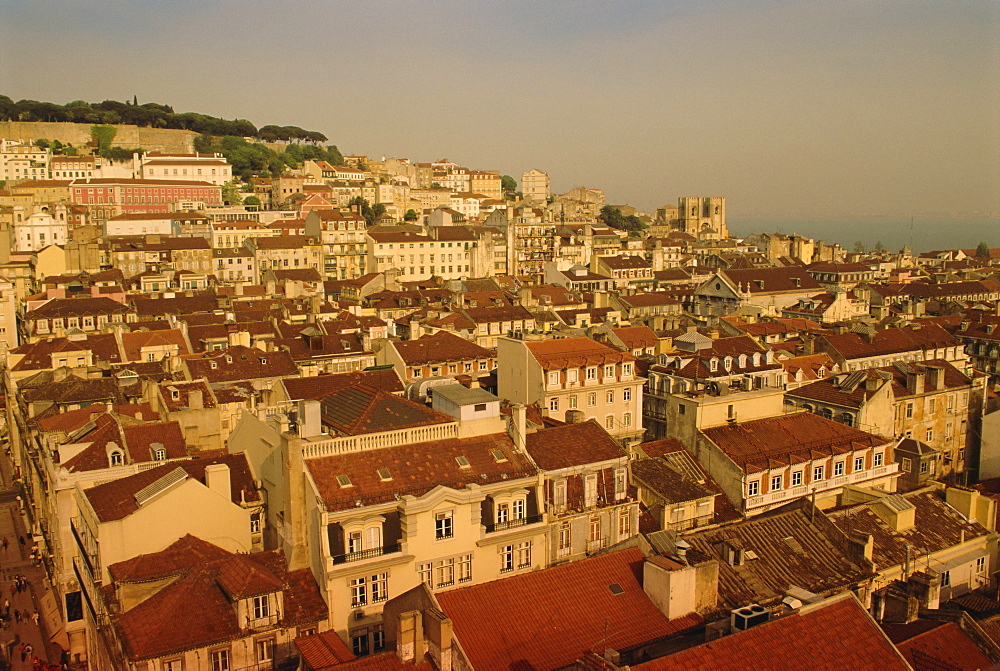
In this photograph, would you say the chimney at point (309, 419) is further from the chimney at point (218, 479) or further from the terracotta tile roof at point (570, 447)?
the terracotta tile roof at point (570, 447)

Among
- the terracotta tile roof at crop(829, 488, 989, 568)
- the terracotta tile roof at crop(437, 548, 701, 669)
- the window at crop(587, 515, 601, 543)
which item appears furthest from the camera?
the window at crop(587, 515, 601, 543)

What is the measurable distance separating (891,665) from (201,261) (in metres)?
85.9

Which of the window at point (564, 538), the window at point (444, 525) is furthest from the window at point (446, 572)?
the window at point (564, 538)

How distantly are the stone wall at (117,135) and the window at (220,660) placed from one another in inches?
6357

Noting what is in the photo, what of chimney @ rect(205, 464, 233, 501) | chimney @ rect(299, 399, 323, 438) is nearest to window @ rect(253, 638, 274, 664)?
chimney @ rect(205, 464, 233, 501)

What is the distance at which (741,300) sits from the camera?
7388 cm

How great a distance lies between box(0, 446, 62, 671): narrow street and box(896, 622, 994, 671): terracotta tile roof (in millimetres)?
25662

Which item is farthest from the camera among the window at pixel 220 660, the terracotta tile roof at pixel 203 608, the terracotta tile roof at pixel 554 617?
the window at pixel 220 660

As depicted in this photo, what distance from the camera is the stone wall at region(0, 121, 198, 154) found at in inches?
6270

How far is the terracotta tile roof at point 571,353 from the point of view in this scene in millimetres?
40219

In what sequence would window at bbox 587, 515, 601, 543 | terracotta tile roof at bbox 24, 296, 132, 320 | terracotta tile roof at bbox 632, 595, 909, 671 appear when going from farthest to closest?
terracotta tile roof at bbox 24, 296, 132, 320
window at bbox 587, 515, 601, 543
terracotta tile roof at bbox 632, 595, 909, 671

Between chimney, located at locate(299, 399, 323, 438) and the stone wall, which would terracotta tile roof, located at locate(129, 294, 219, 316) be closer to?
chimney, located at locate(299, 399, 323, 438)

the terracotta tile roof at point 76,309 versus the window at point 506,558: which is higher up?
the terracotta tile roof at point 76,309

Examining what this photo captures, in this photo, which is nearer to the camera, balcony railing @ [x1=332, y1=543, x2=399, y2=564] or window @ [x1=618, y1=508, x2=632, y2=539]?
balcony railing @ [x1=332, y1=543, x2=399, y2=564]
